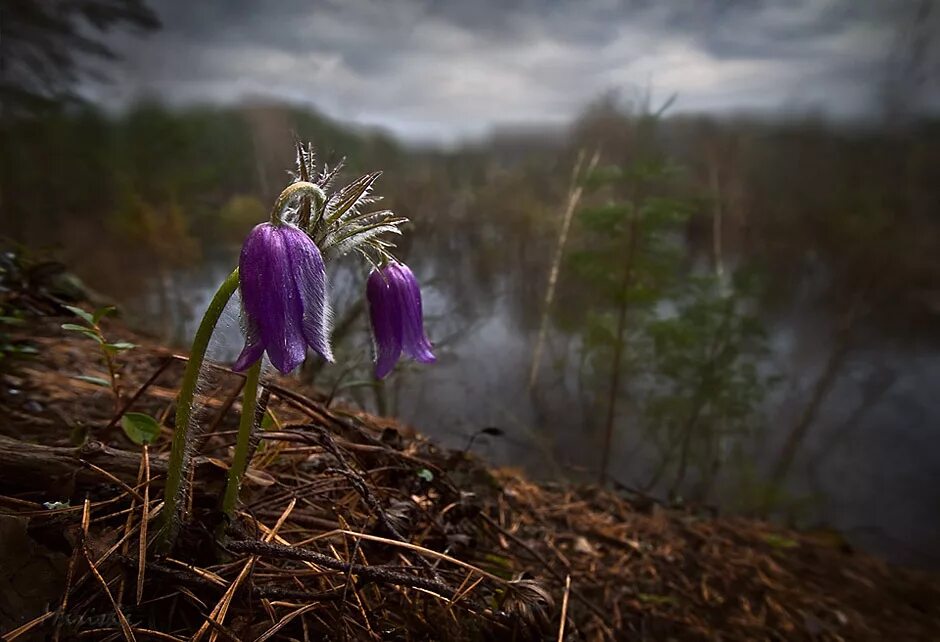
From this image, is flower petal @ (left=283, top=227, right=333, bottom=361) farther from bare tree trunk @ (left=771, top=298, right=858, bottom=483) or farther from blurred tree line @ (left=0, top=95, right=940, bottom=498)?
bare tree trunk @ (left=771, top=298, right=858, bottom=483)

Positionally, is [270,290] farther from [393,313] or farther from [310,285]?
[393,313]

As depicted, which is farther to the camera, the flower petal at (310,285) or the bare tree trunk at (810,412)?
the bare tree trunk at (810,412)

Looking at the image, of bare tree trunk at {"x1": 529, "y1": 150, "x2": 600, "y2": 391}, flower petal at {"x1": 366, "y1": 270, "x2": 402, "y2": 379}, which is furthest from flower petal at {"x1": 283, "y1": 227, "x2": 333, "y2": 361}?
bare tree trunk at {"x1": 529, "y1": 150, "x2": 600, "y2": 391}

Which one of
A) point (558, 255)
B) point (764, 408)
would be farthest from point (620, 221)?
point (764, 408)

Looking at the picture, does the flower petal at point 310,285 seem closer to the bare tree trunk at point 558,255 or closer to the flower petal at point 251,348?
the flower petal at point 251,348

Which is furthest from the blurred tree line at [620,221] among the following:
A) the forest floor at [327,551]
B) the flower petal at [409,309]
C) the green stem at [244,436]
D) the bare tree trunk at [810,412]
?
the green stem at [244,436]

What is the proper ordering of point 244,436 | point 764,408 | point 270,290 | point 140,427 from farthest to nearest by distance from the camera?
point 764,408
point 140,427
point 244,436
point 270,290
